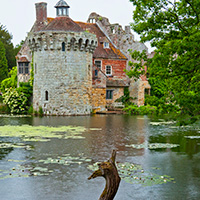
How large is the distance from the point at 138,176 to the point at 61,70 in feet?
91.6

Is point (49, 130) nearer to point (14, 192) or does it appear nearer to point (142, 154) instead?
A: point (142, 154)

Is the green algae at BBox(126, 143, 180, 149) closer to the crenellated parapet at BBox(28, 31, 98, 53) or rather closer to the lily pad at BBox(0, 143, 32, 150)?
the lily pad at BBox(0, 143, 32, 150)

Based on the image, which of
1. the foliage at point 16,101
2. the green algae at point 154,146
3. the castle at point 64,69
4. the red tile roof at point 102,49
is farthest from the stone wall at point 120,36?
the green algae at point 154,146

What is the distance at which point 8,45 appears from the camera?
73500 millimetres

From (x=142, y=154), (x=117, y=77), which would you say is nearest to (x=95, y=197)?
(x=142, y=154)

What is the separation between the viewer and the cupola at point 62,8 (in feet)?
134

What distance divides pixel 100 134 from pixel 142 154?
7.08 meters

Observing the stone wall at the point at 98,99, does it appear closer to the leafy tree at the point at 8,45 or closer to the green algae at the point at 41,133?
the green algae at the point at 41,133

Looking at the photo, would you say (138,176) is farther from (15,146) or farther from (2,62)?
(2,62)

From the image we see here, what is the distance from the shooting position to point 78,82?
40.1m

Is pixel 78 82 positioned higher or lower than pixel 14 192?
higher

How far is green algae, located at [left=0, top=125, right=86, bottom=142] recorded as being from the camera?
21.5 metres

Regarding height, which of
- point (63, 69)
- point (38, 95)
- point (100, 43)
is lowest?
point (38, 95)

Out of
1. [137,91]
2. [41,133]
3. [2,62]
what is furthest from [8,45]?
[41,133]
